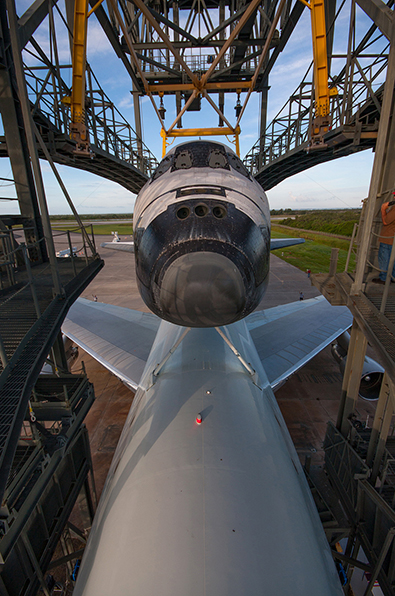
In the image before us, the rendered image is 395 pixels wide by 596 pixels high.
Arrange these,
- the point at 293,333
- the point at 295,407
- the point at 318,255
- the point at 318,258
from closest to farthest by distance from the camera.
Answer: the point at 295,407 < the point at 293,333 < the point at 318,258 < the point at 318,255

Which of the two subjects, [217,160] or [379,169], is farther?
[379,169]

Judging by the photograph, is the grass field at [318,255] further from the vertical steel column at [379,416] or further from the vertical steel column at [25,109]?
the vertical steel column at [25,109]

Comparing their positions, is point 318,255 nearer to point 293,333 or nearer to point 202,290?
point 293,333

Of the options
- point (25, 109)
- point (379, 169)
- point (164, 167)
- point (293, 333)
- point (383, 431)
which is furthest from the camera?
point (293, 333)

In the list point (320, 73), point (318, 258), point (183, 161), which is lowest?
point (318, 258)

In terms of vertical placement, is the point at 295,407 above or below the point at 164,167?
below

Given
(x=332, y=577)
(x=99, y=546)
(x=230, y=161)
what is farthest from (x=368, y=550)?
(x=230, y=161)

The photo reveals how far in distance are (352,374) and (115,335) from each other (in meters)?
8.20

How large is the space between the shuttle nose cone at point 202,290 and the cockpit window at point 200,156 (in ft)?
6.55

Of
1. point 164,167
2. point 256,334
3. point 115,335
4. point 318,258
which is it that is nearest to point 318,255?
point 318,258

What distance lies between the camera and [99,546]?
132 inches

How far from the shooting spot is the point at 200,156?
4.36m

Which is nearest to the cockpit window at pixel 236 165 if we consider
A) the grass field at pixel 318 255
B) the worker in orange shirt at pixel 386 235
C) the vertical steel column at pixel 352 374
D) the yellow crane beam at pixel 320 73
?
the worker in orange shirt at pixel 386 235

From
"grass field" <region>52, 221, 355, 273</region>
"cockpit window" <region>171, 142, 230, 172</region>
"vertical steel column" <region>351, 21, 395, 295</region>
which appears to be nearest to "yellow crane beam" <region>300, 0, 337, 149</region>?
"vertical steel column" <region>351, 21, 395, 295</region>
